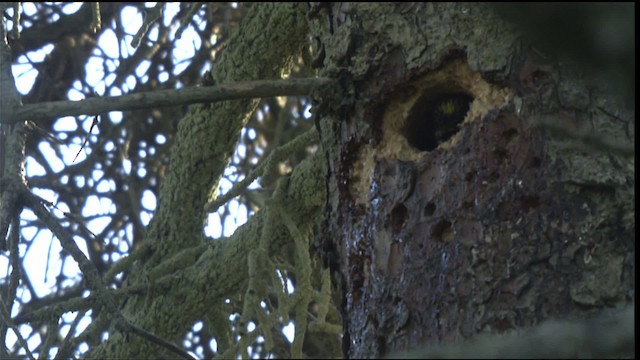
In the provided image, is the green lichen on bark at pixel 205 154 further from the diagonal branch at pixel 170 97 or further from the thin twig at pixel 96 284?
the diagonal branch at pixel 170 97

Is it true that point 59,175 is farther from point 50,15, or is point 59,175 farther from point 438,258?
point 438,258

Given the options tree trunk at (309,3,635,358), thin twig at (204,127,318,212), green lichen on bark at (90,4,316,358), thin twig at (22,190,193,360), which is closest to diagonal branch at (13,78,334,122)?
tree trunk at (309,3,635,358)

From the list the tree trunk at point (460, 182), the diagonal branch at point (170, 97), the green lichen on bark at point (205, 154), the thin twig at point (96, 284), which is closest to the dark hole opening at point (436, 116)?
the tree trunk at point (460, 182)

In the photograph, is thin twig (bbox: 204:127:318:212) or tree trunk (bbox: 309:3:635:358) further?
thin twig (bbox: 204:127:318:212)

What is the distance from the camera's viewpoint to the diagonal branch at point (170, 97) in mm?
1761

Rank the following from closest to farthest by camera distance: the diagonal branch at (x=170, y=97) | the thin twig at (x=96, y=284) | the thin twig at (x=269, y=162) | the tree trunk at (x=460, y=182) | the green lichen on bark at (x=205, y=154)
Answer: the tree trunk at (x=460, y=182) → the diagonal branch at (x=170, y=97) → the thin twig at (x=96, y=284) → the thin twig at (x=269, y=162) → the green lichen on bark at (x=205, y=154)

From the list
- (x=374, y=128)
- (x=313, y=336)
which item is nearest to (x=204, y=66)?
(x=313, y=336)

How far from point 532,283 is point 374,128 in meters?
0.43

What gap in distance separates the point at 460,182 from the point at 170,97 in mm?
485

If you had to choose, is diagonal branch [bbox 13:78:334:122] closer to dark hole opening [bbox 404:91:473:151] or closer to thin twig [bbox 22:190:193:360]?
dark hole opening [bbox 404:91:473:151]

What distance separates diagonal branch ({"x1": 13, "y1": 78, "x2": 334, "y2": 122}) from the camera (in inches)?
69.3

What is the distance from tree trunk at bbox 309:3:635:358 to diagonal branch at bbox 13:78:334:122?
93mm

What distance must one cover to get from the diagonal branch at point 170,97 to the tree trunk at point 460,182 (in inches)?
3.6

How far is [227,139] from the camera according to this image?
3059mm
